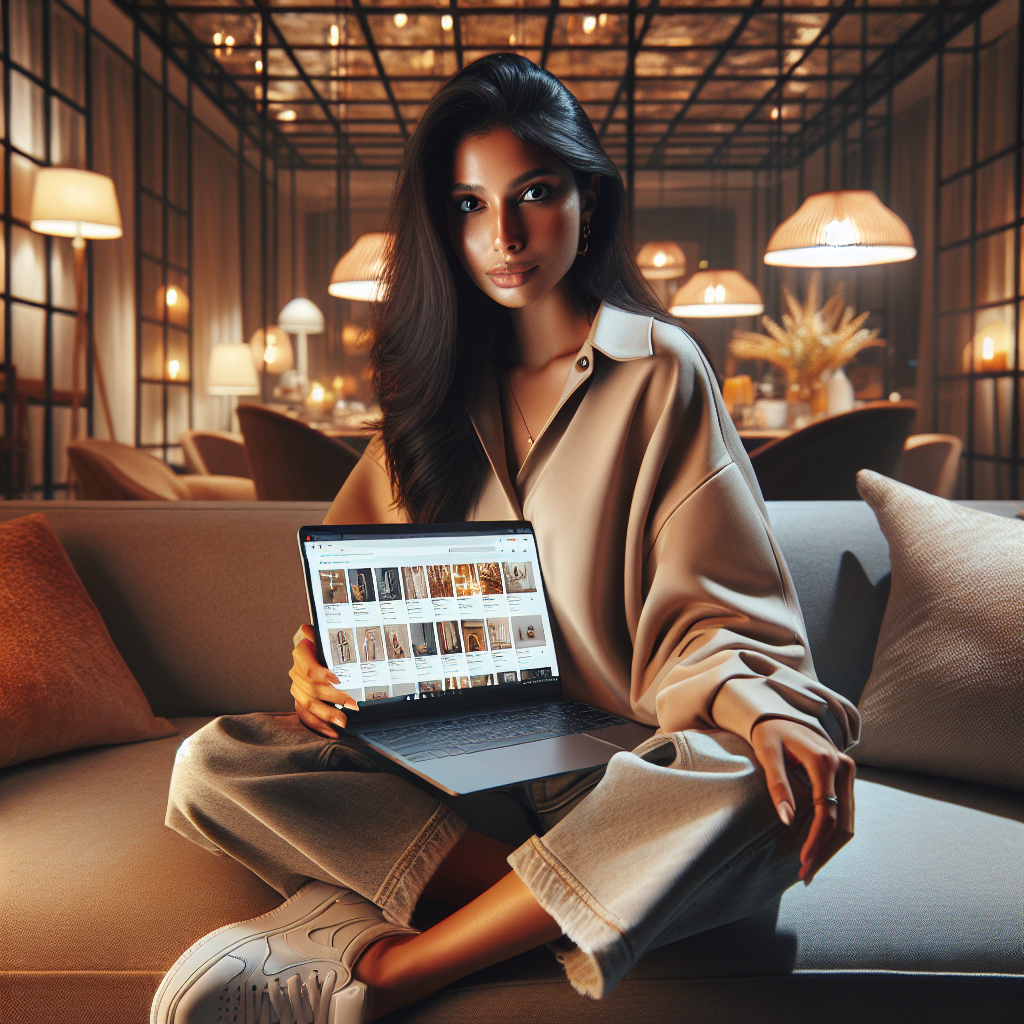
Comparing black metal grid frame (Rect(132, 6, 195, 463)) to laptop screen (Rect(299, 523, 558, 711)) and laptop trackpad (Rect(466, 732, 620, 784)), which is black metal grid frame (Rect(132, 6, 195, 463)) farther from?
laptop trackpad (Rect(466, 732, 620, 784))

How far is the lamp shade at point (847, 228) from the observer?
3535 mm

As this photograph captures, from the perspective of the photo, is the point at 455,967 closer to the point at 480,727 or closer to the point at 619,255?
the point at 480,727

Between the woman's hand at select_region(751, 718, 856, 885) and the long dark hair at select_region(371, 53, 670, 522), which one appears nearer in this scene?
the woman's hand at select_region(751, 718, 856, 885)

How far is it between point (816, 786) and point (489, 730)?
40cm

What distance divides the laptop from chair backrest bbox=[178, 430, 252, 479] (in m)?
3.37

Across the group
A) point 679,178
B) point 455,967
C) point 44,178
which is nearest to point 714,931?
point 455,967

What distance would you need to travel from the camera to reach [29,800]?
116 centimetres

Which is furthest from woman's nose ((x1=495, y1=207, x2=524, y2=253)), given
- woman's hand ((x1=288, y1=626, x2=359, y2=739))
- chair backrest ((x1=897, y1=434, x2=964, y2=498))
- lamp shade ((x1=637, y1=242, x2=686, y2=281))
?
lamp shade ((x1=637, y1=242, x2=686, y2=281))

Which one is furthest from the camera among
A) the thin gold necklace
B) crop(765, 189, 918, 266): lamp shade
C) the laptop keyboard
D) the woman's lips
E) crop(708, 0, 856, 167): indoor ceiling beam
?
crop(708, 0, 856, 167): indoor ceiling beam

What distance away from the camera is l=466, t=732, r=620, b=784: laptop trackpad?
881 mm

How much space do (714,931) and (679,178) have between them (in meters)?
8.07

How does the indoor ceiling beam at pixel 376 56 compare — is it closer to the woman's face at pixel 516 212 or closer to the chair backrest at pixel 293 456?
the chair backrest at pixel 293 456

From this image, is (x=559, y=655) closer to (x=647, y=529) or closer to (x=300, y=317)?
(x=647, y=529)

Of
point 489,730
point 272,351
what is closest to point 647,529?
point 489,730
